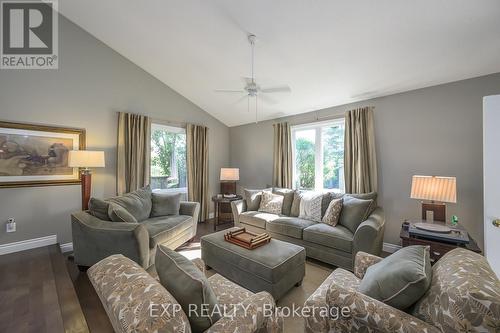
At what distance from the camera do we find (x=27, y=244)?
9.57 ft

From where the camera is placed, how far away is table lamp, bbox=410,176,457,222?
7.43ft

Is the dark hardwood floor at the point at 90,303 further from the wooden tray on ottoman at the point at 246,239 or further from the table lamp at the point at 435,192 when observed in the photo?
the table lamp at the point at 435,192

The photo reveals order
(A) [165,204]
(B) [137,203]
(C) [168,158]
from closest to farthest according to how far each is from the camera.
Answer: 1. (B) [137,203]
2. (A) [165,204]
3. (C) [168,158]

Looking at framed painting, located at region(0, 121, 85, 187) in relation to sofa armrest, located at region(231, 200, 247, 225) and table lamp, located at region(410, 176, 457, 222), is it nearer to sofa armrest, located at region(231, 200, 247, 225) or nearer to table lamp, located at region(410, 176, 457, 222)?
sofa armrest, located at region(231, 200, 247, 225)

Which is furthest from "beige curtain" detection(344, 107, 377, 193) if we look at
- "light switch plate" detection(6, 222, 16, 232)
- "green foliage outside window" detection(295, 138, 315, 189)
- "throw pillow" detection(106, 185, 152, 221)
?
"light switch plate" detection(6, 222, 16, 232)

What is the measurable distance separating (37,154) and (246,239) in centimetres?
328

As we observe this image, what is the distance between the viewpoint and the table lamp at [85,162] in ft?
9.53

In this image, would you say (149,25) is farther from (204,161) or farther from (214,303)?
(214,303)

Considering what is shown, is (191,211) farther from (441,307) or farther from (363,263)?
(441,307)

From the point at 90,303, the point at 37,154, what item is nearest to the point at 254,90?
the point at 90,303

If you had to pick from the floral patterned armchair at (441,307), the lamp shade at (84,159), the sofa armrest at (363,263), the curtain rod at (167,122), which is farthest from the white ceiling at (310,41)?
the sofa armrest at (363,263)

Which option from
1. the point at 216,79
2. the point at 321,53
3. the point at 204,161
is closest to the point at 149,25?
the point at 216,79

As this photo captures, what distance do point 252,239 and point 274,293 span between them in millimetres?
565

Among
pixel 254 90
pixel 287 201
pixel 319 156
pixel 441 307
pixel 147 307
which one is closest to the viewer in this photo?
pixel 147 307
